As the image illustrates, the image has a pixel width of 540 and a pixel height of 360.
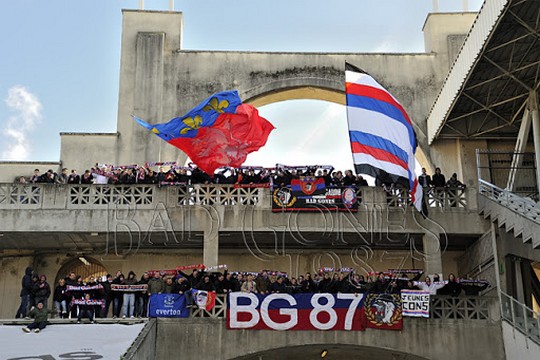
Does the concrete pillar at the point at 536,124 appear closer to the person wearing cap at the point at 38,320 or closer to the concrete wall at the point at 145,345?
the concrete wall at the point at 145,345

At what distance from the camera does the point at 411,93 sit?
34406 millimetres

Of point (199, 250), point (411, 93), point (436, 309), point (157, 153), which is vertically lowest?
point (436, 309)

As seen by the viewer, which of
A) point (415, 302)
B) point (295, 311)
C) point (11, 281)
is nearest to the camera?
point (295, 311)

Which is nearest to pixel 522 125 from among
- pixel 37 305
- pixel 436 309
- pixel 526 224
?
pixel 526 224

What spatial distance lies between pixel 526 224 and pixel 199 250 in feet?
40.2

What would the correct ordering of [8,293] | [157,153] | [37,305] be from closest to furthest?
[37,305], [8,293], [157,153]

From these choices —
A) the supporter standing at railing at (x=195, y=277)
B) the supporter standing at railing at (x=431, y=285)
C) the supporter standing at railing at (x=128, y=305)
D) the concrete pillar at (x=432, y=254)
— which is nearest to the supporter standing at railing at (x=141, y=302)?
the supporter standing at railing at (x=128, y=305)

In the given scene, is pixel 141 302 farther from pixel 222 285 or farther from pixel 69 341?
pixel 69 341

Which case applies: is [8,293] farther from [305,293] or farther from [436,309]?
[436,309]

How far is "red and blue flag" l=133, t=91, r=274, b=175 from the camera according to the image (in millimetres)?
27406

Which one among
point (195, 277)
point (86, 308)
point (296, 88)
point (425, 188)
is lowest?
point (86, 308)

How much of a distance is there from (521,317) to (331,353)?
6235 mm

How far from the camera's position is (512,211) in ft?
85.9

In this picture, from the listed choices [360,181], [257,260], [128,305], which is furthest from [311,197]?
[128,305]
